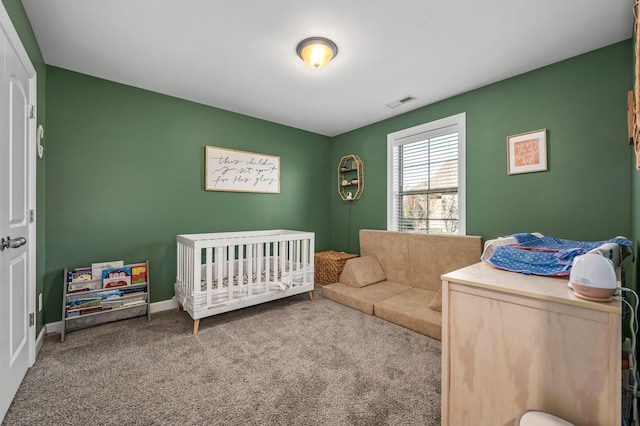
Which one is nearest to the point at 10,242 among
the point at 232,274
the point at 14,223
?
the point at 14,223

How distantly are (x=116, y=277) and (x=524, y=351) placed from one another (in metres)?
3.03

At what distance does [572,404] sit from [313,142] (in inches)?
157

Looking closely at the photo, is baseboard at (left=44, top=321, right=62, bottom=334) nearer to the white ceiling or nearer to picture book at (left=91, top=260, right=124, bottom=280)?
picture book at (left=91, top=260, right=124, bottom=280)

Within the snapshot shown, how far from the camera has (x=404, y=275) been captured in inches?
128

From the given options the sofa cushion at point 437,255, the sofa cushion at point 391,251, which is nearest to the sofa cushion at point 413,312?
the sofa cushion at point 437,255

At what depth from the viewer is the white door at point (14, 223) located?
54.2 inches

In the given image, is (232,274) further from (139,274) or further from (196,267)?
(139,274)

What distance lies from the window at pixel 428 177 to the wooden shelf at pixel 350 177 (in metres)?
0.49

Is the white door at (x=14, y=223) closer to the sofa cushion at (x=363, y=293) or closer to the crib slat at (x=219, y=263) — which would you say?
the crib slat at (x=219, y=263)

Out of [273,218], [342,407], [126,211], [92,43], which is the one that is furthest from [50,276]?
[342,407]

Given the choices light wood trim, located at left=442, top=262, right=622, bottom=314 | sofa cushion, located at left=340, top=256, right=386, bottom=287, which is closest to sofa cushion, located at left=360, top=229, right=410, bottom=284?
sofa cushion, located at left=340, top=256, right=386, bottom=287

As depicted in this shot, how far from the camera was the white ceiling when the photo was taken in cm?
171

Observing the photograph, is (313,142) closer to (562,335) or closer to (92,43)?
(92,43)

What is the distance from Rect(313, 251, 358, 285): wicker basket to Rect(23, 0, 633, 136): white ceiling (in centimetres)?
211
